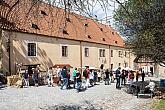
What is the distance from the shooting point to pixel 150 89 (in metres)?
24.0

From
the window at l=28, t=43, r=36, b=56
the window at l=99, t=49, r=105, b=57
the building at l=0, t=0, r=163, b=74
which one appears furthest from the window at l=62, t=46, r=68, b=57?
the window at l=99, t=49, r=105, b=57

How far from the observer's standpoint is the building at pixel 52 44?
6.05 meters

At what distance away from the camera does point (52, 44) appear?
36500 millimetres

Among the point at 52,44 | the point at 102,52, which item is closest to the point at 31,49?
the point at 52,44

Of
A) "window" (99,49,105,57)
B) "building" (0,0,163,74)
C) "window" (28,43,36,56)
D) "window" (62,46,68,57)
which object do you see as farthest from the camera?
"window" (99,49,105,57)

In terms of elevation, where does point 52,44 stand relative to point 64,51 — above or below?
above

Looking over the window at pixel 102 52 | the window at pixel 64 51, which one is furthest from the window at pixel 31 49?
the window at pixel 102 52

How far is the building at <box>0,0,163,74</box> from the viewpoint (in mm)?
6051

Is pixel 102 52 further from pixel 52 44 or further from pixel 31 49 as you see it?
pixel 31 49

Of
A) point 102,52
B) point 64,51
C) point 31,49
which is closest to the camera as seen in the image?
point 31,49

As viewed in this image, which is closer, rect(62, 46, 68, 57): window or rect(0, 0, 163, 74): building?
rect(0, 0, 163, 74): building

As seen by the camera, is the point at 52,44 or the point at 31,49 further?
the point at 52,44

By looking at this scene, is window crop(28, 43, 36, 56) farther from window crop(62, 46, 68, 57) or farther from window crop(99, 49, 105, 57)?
window crop(99, 49, 105, 57)

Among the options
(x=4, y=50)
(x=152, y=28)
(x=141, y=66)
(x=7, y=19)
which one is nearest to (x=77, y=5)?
(x=7, y=19)
